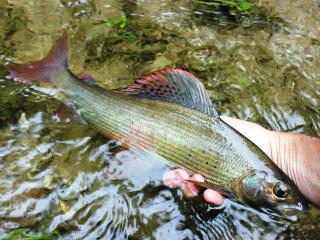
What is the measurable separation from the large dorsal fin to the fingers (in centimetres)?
58

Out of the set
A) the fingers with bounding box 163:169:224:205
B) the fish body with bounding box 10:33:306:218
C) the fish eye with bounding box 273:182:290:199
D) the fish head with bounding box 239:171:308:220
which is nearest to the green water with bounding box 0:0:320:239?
the fingers with bounding box 163:169:224:205

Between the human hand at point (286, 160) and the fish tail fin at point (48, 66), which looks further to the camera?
the fish tail fin at point (48, 66)

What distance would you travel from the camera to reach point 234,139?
3.49 m

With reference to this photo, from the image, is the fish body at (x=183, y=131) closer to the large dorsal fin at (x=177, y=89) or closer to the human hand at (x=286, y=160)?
the large dorsal fin at (x=177, y=89)

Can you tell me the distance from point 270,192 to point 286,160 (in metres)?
1.08

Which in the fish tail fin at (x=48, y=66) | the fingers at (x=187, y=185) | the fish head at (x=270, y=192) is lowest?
the fingers at (x=187, y=185)

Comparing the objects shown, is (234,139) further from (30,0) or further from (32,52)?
(30,0)

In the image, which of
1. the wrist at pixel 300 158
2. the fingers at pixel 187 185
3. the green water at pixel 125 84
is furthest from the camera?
the wrist at pixel 300 158

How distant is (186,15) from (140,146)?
312cm

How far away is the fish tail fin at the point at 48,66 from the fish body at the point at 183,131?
0.01 metres

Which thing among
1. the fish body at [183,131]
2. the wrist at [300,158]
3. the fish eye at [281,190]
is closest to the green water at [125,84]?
the wrist at [300,158]

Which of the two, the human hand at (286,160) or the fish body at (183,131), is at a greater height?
the fish body at (183,131)

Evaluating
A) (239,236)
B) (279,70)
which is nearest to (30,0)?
(279,70)

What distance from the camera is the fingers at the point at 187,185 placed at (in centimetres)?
357
